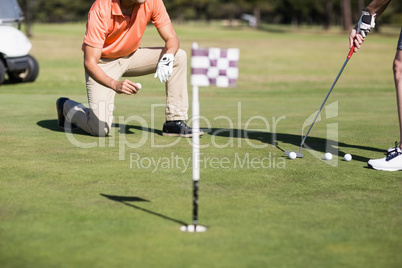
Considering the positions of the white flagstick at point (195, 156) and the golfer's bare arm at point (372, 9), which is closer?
the white flagstick at point (195, 156)

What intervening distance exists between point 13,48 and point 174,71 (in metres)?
7.38

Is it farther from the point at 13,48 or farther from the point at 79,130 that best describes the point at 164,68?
the point at 13,48

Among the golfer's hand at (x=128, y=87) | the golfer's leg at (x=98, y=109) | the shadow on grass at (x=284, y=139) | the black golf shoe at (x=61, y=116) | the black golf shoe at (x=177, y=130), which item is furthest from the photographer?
the black golf shoe at (x=61, y=116)

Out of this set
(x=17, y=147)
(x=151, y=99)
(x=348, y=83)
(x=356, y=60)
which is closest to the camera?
(x=17, y=147)

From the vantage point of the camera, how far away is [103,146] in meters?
6.73

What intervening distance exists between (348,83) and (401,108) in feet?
39.6

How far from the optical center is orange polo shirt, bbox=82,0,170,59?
651 cm

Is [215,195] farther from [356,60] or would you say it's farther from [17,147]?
[356,60]

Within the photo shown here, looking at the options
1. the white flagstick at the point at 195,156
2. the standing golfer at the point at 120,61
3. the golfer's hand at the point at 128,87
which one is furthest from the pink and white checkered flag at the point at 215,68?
the standing golfer at the point at 120,61

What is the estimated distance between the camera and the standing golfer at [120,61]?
21.3 feet

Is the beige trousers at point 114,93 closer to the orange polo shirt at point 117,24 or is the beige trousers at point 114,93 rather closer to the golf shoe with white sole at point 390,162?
the orange polo shirt at point 117,24

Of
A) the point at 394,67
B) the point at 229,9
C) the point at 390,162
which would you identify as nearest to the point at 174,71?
the point at 394,67

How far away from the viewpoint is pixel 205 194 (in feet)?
15.4

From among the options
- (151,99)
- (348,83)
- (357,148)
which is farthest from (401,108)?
(348,83)
